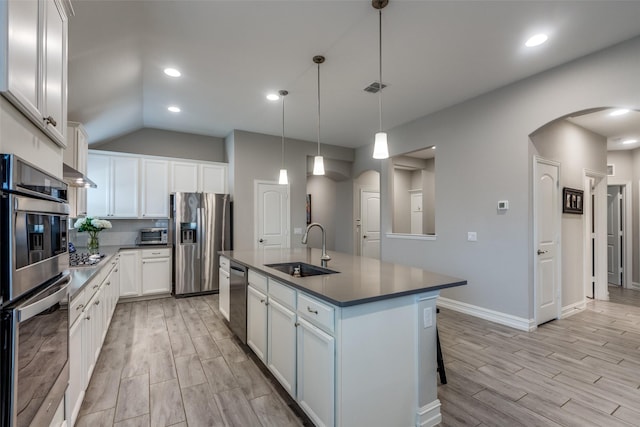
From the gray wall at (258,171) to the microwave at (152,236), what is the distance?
1.24 metres

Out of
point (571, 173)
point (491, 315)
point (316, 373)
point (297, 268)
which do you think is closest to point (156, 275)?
point (297, 268)

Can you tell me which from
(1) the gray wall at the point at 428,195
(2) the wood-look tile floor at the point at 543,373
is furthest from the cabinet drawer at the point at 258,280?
(1) the gray wall at the point at 428,195

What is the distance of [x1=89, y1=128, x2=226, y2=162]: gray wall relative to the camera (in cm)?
520

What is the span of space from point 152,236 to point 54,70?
4.24 m

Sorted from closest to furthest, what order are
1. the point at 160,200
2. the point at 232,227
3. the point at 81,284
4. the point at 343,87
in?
the point at 81,284, the point at 343,87, the point at 160,200, the point at 232,227

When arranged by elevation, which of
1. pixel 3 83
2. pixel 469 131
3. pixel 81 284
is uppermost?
pixel 469 131

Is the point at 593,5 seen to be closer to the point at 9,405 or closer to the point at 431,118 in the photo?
the point at 431,118

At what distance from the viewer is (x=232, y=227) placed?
5453 mm

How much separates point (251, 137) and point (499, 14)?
13.7 ft

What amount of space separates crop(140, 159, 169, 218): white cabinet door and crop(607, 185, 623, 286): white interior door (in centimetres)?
832

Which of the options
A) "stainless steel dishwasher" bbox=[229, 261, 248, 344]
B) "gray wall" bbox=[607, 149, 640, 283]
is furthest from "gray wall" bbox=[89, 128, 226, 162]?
"gray wall" bbox=[607, 149, 640, 283]

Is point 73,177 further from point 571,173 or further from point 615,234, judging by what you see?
point 615,234

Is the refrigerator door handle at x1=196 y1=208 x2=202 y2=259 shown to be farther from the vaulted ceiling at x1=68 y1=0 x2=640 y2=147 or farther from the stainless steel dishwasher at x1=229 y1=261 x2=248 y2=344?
the stainless steel dishwasher at x1=229 y1=261 x2=248 y2=344

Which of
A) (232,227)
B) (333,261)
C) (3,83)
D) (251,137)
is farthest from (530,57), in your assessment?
(232,227)
